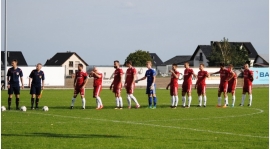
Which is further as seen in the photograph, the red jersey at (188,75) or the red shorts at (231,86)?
the red shorts at (231,86)

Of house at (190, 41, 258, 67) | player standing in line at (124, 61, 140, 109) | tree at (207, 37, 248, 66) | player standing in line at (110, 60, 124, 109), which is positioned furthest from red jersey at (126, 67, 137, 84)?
house at (190, 41, 258, 67)

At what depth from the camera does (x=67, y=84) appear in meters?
63.5

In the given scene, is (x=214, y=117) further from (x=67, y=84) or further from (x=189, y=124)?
(x=67, y=84)

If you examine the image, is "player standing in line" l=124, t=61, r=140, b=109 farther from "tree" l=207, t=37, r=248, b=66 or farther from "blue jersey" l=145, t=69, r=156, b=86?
"tree" l=207, t=37, r=248, b=66

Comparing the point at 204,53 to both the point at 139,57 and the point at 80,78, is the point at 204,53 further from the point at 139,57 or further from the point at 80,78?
the point at 80,78

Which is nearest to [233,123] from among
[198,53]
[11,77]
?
[11,77]

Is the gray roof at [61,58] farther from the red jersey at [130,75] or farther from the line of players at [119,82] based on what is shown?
the red jersey at [130,75]

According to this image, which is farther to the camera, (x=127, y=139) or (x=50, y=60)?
(x=50, y=60)

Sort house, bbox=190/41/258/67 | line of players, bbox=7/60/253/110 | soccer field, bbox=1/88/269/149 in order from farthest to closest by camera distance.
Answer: house, bbox=190/41/258/67 → line of players, bbox=7/60/253/110 → soccer field, bbox=1/88/269/149

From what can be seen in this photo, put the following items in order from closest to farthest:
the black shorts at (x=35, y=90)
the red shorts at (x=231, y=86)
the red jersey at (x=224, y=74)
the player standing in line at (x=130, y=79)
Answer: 1. the black shorts at (x=35, y=90)
2. the player standing in line at (x=130, y=79)
3. the red jersey at (x=224, y=74)
4. the red shorts at (x=231, y=86)

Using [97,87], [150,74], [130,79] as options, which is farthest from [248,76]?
[97,87]

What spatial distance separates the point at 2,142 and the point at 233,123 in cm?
833

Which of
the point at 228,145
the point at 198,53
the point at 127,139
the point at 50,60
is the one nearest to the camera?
the point at 228,145

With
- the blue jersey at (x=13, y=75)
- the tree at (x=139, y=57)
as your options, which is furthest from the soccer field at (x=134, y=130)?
the tree at (x=139, y=57)
